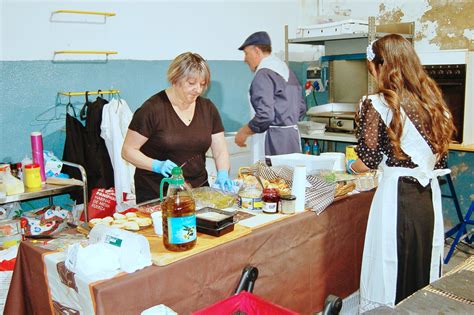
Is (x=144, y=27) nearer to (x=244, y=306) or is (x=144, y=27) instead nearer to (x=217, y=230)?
(x=217, y=230)

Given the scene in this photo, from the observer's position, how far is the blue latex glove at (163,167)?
2293mm

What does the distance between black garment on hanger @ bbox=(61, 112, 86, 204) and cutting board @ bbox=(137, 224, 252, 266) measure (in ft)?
5.81

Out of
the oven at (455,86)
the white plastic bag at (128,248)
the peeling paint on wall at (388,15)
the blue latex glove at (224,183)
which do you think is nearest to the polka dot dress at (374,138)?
the blue latex glove at (224,183)

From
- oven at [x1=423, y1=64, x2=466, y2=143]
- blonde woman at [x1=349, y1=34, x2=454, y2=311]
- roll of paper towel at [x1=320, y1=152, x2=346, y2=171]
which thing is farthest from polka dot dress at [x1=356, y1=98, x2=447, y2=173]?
oven at [x1=423, y1=64, x2=466, y2=143]

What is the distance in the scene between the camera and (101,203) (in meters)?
3.47

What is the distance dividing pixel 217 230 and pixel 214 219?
52 mm

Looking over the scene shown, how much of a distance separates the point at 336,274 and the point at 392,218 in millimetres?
433

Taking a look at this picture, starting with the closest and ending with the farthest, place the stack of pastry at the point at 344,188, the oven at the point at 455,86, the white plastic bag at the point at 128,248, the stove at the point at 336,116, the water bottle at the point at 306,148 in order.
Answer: the white plastic bag at the point at 128,248 → the stack of pastry at the point at 344,188 → the oven at the point at 455,86 → the stove at the point at 336,116 → the water bottle at the point at 306,148

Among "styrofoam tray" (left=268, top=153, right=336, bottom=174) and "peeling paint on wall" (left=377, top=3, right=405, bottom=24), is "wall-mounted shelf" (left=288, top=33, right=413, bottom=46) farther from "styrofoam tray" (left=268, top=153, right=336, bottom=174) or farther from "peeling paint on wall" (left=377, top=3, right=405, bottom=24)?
"styrofoam tray" (left=268, top=153, right=336, bottom=174)

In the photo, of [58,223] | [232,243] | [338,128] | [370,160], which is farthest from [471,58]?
[58,223]

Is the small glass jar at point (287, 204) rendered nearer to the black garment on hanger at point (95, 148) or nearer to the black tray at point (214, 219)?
the black tray at point (214, 219)

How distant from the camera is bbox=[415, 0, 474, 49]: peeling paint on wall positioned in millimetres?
4027

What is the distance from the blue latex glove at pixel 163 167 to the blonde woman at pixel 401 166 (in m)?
0.89

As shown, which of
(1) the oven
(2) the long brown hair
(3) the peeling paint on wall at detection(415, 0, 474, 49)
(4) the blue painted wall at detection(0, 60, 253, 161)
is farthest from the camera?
(3) the peeling paint on wall at detection(415, 0, 474, 49)
